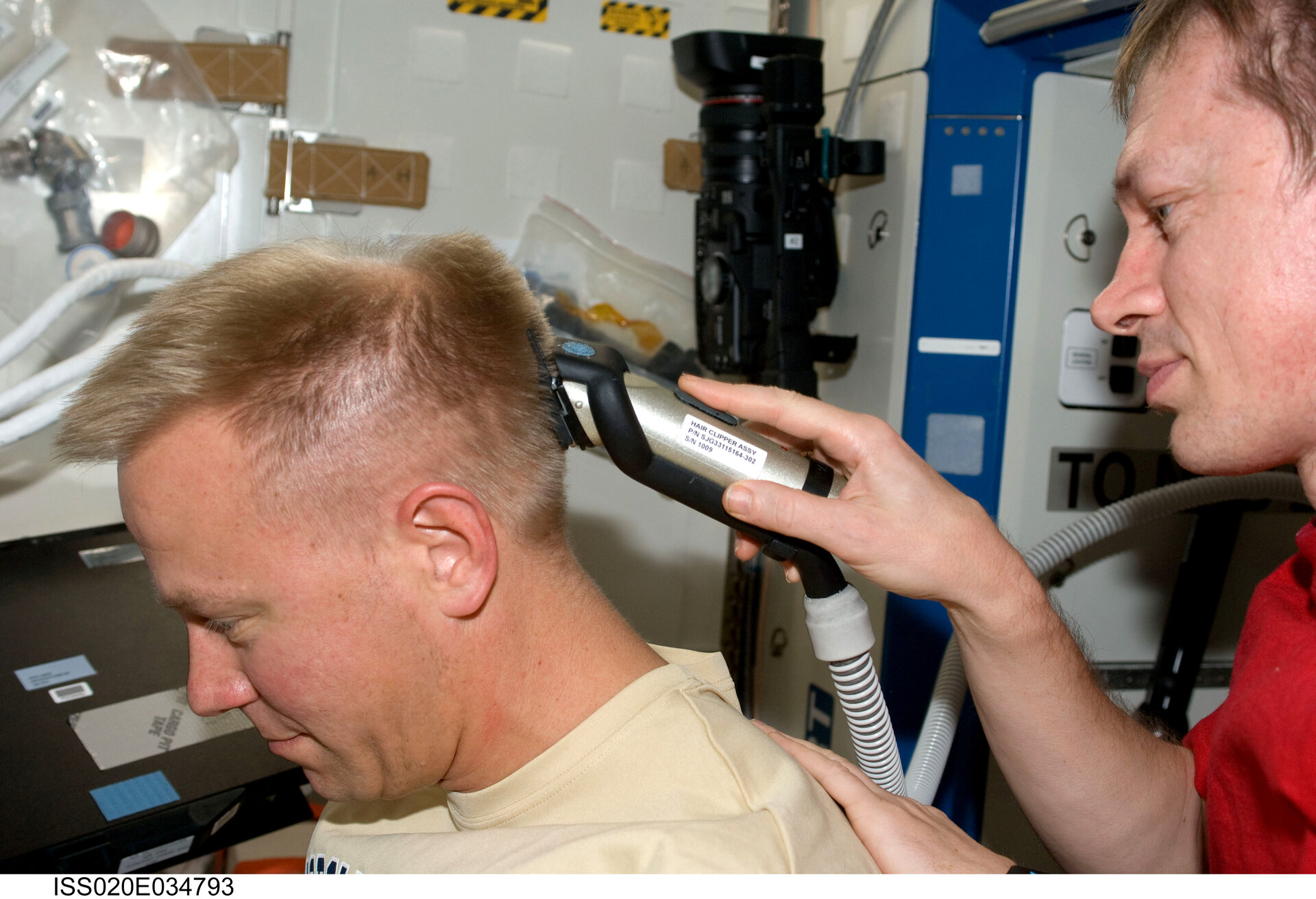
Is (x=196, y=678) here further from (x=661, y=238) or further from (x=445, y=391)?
(x=661, y=238)

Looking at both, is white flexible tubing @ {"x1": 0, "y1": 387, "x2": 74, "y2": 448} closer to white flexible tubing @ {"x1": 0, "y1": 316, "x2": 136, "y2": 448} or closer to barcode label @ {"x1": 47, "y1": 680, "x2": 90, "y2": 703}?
white flexible tubing @ {"x1": 0, "y1": 316, "x2": 136, "y2": 448}

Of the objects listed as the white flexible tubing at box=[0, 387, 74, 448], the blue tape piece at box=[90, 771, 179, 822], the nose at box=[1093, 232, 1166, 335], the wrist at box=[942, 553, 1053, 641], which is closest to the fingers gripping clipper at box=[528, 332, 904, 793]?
the wrist at box=[942, 553, 1053, 641]

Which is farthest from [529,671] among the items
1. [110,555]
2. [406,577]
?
[110,555]

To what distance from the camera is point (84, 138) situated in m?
1.75

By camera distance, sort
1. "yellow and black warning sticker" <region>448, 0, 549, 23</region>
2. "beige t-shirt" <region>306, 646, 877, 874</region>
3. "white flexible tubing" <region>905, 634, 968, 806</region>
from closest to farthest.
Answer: "beige t-shirt" <region>306, 646, 877, 874</region>
"white flexible tubing" <region>905, 634, 968, 806</region>
"yellow and black warning sticker" <region>448, 0, 549, 23</region>

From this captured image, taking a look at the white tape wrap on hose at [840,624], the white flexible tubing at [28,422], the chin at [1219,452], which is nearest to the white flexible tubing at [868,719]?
the white tape wrap on hose at [840,624]

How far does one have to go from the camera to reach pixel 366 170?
6.15 ft

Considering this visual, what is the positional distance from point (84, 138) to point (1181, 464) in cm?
183

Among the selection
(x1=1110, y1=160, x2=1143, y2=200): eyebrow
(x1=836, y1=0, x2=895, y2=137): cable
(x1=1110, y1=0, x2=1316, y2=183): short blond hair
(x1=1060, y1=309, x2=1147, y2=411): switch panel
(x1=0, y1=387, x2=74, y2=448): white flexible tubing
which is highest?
(x1=836, y1=0, x2=895, y2=137): cable

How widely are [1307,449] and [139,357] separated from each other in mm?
1093

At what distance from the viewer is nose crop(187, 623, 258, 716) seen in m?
0.91

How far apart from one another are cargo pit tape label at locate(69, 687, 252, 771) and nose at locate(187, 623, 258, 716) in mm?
310

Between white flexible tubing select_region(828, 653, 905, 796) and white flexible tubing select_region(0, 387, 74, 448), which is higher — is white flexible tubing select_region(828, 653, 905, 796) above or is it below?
below
